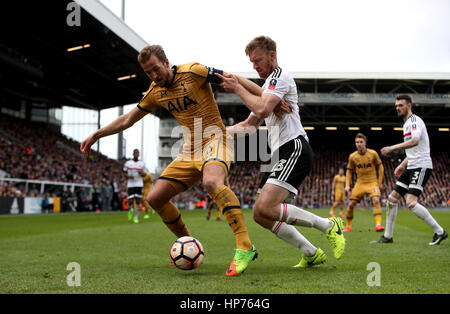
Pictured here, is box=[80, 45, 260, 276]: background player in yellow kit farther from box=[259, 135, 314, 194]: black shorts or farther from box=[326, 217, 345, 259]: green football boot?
box=[326, 217, 345, 259]: green football boot

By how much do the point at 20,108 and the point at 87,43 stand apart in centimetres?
1690

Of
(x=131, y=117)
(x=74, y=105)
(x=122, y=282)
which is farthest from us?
(x=74, y=105)

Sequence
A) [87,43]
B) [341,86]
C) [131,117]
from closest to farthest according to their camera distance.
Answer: [131,117] < [87,43] < [341,86]

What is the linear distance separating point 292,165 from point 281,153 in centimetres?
22

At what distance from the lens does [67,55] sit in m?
27.3

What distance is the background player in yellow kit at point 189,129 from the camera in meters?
4.46

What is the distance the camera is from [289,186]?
428 cm

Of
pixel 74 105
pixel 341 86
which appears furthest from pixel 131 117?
pixel 74 105

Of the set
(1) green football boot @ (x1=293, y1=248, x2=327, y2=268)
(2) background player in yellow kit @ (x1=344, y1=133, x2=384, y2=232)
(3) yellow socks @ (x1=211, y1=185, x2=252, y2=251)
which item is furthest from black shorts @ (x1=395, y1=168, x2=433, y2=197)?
(3) yellow socks @ (x1=211, y1=185, x2=252, y2=251)

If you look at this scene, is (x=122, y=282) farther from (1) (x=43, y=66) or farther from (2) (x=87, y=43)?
(1) (x=43, y=66)

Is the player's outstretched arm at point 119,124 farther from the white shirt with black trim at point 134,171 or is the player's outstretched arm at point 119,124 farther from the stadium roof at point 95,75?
the stadium roof at point 95,75

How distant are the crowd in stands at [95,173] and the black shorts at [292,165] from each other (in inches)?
782

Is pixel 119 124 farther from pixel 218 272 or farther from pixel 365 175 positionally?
pixel 365 175

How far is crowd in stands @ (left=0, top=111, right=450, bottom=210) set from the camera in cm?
2545
